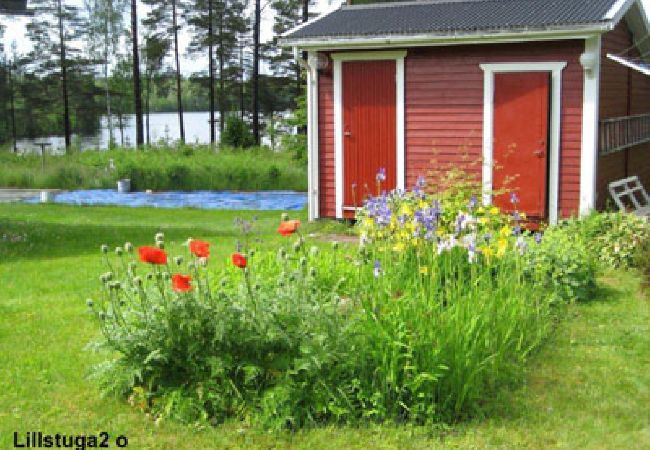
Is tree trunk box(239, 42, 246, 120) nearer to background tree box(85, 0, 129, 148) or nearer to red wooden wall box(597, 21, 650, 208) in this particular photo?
background tree box(85, 0, 129, 148)

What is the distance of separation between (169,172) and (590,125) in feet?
36.5

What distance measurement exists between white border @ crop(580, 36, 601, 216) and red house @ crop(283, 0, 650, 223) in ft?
0.04

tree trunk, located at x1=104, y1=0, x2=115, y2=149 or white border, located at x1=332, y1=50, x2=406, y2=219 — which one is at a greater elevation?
tree trunk, located at x1=104, y1=0, x2=115, y2=149

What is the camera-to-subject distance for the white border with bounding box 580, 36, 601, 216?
991cm

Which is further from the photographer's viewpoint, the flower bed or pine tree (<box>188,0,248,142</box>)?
pine tree (<box>188,0,248,142</box>)

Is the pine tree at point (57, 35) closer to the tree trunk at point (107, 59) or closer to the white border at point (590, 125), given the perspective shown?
the tree trunk at point (107, 59)

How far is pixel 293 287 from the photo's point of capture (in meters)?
4.89

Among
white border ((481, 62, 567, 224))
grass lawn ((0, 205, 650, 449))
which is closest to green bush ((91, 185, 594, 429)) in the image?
grass lawn ((0, 205, 650, 449))

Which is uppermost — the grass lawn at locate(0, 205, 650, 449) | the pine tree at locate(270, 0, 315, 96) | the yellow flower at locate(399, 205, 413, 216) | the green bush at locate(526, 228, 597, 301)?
the pine tree at locate(270, 0, 315, 96)

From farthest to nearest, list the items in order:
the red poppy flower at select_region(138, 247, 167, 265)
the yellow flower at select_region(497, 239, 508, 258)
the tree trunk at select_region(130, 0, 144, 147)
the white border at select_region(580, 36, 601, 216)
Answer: the tree trunk at select_region(130, 0, 144, 147)
the white border at select_region(580, 36, 601, 216)
the yellow flower at select_region(497, 239, 508, 258)
the red poppy flower at select_region(138, 247, 167, 265)

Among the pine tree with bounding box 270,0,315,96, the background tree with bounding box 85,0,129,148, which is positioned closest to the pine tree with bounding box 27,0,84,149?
the background tree with bounding box 85,0,129,148

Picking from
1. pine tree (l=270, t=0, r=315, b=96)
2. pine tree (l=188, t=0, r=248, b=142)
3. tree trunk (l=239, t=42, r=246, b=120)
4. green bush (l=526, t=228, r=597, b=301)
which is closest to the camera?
green bush (l=526, t=228, r=597, b=301)

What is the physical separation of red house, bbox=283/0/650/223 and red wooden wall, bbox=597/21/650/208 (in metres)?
0.03

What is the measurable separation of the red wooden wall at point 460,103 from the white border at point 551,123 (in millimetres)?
59
